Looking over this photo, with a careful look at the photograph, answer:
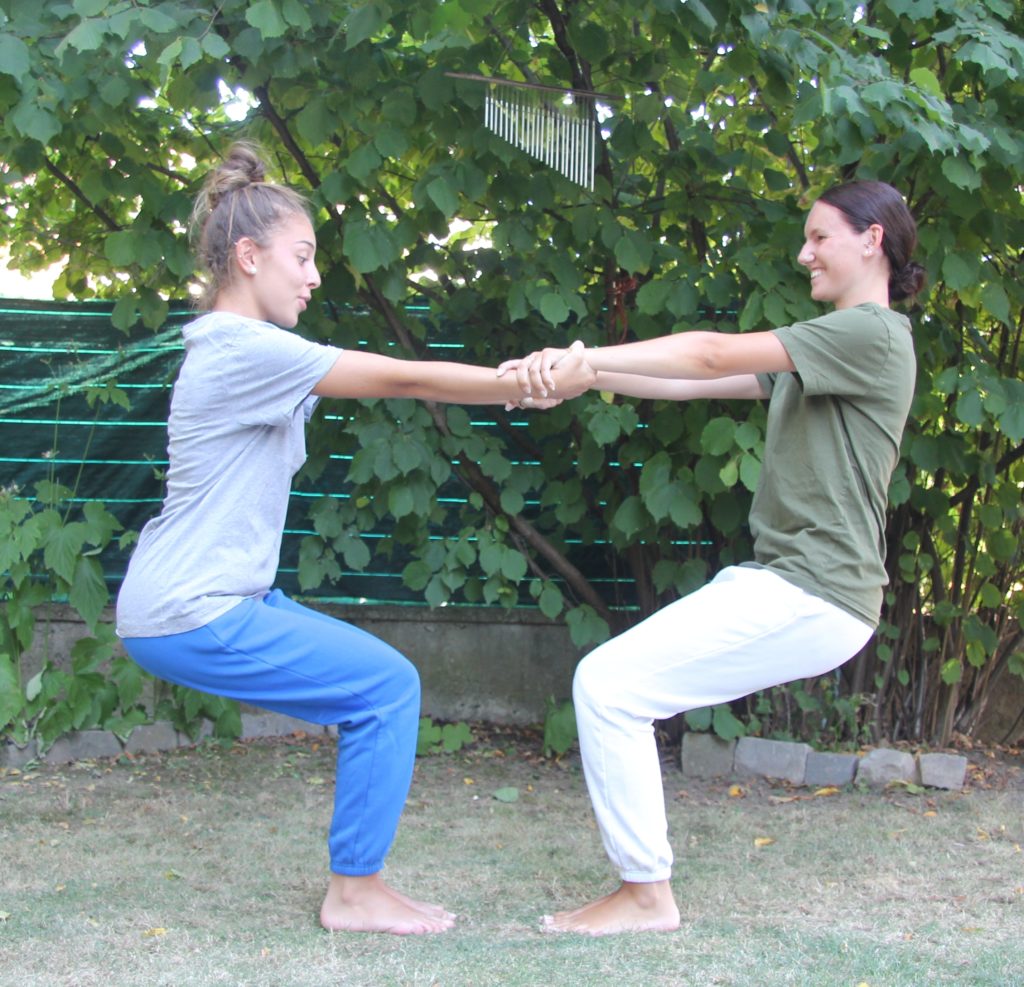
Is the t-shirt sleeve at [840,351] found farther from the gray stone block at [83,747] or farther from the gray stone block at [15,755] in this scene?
the gray stone block at [15,755]

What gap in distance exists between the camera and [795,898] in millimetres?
3943

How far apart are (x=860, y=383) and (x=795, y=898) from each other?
166 cm

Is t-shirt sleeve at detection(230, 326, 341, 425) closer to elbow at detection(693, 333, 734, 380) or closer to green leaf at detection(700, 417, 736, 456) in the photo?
elbow at detection(693, 333, 734, 380)

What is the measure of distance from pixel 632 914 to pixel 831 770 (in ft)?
7.66

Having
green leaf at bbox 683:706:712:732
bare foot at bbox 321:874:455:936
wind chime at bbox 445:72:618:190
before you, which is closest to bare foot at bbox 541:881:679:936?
bare foot at bbox 321:874:455:936

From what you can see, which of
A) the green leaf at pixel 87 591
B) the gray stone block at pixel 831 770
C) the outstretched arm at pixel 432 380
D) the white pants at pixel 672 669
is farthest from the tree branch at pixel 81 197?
the gray stone block at pixel 831 770

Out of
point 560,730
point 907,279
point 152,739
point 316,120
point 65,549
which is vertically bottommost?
point 152,739

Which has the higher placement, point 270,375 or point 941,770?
point 270,375

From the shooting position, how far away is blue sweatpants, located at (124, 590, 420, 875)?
128 inches

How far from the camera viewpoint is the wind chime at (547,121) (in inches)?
184

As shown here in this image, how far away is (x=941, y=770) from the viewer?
18.1 ft

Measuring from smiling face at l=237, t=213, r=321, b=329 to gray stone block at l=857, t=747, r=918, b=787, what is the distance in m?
3.42

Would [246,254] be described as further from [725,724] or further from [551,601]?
[725,724]

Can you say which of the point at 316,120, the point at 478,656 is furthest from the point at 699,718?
the point at 316,120
